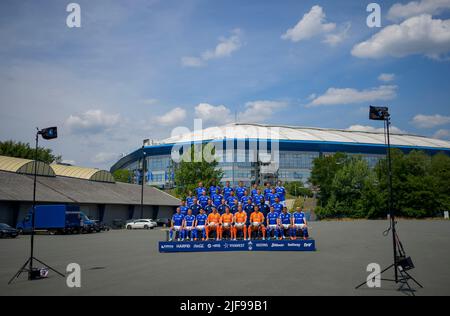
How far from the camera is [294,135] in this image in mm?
113688

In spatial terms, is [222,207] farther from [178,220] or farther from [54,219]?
[54,219]

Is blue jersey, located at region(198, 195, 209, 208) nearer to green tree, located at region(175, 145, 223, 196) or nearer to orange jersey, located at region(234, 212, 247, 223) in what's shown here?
orange jersey, located at region(234, 212, 247, 223)

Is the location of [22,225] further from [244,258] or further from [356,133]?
[356,133]

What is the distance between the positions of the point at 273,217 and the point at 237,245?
2.38 metres

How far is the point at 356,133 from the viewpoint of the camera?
128 metres

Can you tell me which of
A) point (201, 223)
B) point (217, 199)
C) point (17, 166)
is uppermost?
point (17, 166)

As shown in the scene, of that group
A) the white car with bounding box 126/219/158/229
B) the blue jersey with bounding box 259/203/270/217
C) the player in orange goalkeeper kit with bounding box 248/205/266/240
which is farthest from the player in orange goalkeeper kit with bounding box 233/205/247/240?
the white car with bounding box 126/219/158/229

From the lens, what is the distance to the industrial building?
40.6 meters

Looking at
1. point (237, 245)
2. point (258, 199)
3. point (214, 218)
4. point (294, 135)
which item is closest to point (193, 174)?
point (258, 199)

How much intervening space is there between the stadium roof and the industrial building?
44795 millimetres

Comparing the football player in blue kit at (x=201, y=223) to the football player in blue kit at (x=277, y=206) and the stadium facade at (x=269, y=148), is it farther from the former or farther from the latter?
the stadium facade at (x=269, y=148)

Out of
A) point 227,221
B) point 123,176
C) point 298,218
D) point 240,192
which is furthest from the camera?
point 123,176

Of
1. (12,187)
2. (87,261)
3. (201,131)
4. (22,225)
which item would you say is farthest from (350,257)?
(201,131)
